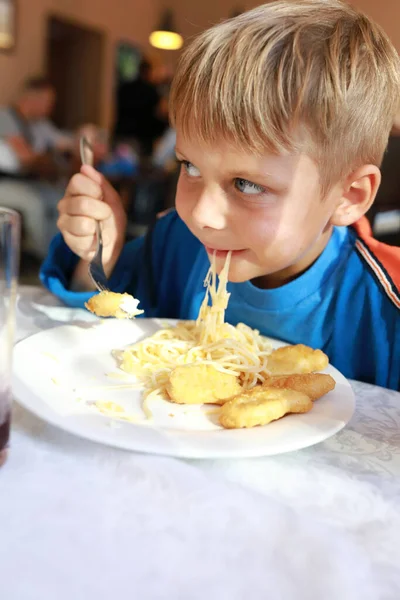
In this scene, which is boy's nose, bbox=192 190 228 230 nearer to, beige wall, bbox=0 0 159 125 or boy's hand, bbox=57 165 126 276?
boy's hand, bbox=57 165 126 276

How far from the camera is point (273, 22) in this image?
94 cm

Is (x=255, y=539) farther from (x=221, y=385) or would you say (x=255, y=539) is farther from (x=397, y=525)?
(x=221, y=385)

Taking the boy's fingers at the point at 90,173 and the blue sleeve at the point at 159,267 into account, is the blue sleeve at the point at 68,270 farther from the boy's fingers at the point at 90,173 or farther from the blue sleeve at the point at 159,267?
the boy's fingers at the point at 90,173

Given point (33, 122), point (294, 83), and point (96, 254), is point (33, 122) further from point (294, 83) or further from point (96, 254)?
point (294, 83)

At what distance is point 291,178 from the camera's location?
0.92m

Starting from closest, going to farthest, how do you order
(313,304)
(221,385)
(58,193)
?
(221,385), (313,304), (58,193)

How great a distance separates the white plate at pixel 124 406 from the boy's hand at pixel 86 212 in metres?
0.29

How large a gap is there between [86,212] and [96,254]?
9 cm

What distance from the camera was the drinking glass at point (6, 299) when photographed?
51cm

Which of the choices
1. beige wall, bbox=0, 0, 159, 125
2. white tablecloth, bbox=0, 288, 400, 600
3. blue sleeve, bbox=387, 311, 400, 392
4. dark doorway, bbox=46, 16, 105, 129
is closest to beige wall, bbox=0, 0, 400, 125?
beige wall, bbox=0, 0, 159, 125

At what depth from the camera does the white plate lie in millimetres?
584

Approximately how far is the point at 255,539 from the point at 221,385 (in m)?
0.27

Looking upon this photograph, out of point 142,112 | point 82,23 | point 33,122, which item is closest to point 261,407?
point 33,122

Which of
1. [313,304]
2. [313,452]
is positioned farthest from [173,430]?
[313,304]
